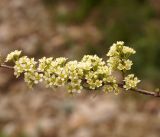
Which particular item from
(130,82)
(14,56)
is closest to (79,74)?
(130,82)

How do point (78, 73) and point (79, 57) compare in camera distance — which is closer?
point (78, 73)

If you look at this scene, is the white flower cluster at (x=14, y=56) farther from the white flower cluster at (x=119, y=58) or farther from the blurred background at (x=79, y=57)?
the blurred background at (x=79, y=57)

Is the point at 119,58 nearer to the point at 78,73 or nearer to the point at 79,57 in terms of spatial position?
the point at 78,73

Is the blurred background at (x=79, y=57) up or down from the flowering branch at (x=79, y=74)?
up

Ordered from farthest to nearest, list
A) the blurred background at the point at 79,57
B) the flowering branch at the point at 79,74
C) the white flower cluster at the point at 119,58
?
the blurred background at the point at 79,57, the white flower cluster at the point at 119,58, the flowering branch at the point at 79,74

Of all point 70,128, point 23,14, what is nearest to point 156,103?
point 70,128

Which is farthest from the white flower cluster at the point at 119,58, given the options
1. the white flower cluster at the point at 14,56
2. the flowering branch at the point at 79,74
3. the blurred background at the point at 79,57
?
the blurred background at the point at 79,57
